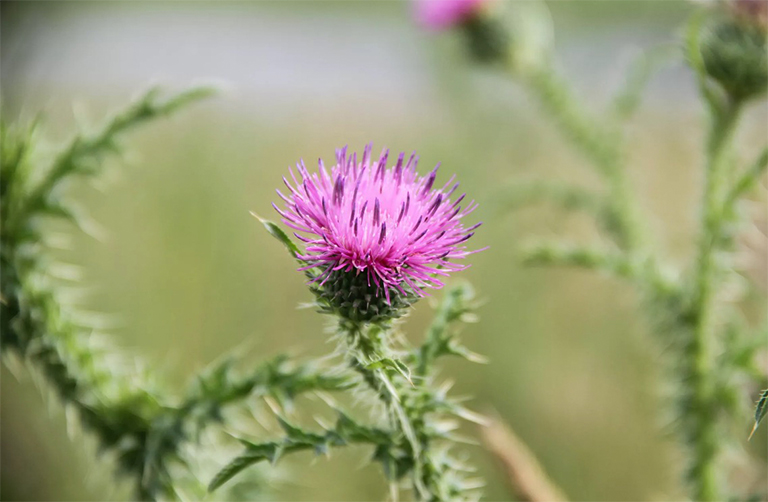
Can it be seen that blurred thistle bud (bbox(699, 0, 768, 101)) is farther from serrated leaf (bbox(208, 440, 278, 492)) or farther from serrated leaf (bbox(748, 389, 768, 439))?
serrated leaf (bbox(208, 440, 278, 492))

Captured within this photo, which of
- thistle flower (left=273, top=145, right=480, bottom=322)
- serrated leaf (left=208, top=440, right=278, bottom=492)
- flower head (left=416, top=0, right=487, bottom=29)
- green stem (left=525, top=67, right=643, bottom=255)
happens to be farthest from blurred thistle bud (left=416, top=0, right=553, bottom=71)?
serrated leaf (left=208, top=440, right=278, bottom=492)

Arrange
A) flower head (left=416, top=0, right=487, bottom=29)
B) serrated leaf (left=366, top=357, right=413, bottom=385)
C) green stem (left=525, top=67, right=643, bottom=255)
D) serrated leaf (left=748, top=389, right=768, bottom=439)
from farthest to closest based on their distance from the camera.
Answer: flower head (left=416, top=0, right=487, bottom=29) → green stem (left=525, top=67, right=643, bottom=255) → serrated leaf (left=366, top=357, right=413, bottom=385) → serrated leaf (left=748, top=389, right=768, bottom=439)

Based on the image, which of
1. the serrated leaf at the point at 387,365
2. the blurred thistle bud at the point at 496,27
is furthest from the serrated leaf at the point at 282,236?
the blurred thistle bud at the point at 496,27

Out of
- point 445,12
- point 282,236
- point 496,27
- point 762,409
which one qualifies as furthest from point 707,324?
point 445,12

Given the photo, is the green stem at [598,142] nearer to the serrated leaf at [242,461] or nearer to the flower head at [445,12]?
the flower head at [445,12]

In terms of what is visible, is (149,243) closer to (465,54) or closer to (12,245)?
(465,54)

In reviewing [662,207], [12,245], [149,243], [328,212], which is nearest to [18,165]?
[12,245]
